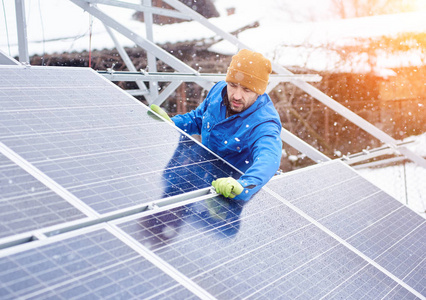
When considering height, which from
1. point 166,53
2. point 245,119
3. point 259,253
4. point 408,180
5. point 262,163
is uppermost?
point 166,53

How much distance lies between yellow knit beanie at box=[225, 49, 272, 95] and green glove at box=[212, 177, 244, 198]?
2.56 ft

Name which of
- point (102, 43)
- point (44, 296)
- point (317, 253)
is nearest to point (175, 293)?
point (44, 296)

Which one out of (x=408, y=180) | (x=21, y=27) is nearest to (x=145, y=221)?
(x=21, y=27)

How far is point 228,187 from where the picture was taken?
6.42 feet

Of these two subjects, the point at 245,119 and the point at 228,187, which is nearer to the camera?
the point at 228,187

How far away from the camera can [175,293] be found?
4.54ft

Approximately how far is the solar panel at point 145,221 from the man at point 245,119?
Answer: 0.20 metres

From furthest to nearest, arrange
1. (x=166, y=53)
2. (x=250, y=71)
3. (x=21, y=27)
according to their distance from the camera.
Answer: (x=166, y=53) → (x=21, y=27) → (x=250, y=71)

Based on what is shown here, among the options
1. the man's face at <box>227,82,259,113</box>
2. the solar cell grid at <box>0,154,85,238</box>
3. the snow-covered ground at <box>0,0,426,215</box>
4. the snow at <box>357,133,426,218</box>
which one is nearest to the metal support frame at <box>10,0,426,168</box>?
the man's face at <box>227,82,259,113</box>

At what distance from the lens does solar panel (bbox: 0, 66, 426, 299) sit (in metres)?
1.34

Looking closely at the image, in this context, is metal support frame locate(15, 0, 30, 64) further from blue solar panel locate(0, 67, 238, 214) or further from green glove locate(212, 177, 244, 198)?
green glove locate(212, 177, 244, 198)

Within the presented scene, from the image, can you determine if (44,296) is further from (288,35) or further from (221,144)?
(288,35)

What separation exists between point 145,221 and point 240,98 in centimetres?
112

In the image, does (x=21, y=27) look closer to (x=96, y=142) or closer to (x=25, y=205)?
(x=96, y=142)
